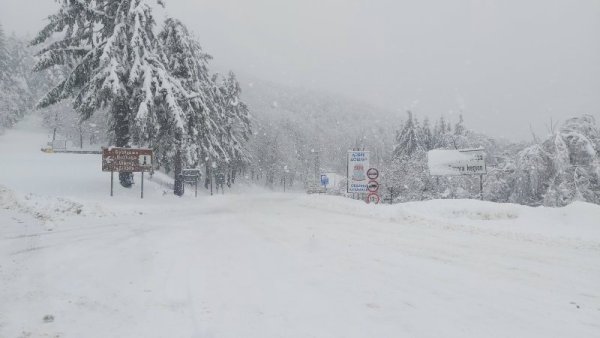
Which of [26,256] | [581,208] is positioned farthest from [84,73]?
[581,208]

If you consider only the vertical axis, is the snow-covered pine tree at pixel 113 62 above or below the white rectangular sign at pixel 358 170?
above

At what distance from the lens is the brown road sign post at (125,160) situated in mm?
23828

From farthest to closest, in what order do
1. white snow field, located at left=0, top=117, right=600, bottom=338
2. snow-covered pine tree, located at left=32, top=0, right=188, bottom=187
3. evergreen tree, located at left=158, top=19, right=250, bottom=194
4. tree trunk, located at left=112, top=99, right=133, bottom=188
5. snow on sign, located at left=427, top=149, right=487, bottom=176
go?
evergreen tree, located at left=158, top=19, right=250, bottom=194 < snow on sign, located at left=427, top=149, right=487, bottom=176 < tree trunk, located at left=112, top=99, right=133, bottom=188 < snow-covered pine tree, located at left=32, top=0, right=188, bottom=187 < white snow field, located at left=0, top=117, right=600, bottom=338

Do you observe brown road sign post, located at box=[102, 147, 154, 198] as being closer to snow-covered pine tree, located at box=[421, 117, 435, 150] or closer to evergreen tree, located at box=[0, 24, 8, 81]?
snow-covered pine tree, located at box=[421, 117, 435, 150]

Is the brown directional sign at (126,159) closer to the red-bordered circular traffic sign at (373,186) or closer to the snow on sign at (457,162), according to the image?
the red-bordered circular traffic sign at (373,186)

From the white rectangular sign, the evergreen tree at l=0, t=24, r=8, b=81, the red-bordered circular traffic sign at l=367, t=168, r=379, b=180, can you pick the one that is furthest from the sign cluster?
the evergreen tree at l=0, t=24, r=8, b=81

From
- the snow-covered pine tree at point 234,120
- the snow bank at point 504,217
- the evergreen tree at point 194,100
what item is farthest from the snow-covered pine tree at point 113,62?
the snow-covered pine tree at point 234,120

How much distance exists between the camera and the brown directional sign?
23.8 metres

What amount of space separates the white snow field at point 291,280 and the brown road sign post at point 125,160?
1072cm

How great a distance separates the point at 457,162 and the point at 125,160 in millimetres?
21605

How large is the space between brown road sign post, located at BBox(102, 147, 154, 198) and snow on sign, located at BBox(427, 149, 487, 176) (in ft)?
64.9

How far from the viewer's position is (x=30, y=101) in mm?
92812

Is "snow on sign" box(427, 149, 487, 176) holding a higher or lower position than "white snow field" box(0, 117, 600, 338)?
higher

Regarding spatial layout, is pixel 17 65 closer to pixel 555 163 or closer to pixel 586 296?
pixel 555 163
